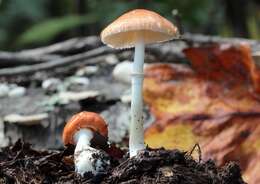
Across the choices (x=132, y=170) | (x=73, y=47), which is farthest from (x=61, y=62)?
(x=132, y=170)

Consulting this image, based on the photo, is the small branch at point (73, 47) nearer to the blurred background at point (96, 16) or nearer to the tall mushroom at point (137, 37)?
the blurred background at point (96, 16)

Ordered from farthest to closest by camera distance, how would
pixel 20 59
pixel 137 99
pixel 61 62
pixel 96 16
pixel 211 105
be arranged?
pixel 96 16 → pixel 20 59 → pixel 61 62 → pixel 211 105 → pixel 137 99

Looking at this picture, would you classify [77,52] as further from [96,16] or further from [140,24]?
[96,16]

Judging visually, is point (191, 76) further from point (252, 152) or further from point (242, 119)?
point (252, 152)

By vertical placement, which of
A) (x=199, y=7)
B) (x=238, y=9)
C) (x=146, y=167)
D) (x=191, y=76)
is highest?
(x=199, y=7)

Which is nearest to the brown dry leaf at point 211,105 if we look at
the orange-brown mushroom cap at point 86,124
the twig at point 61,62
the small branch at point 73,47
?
the orange-brown mushroom cap at point 86,124

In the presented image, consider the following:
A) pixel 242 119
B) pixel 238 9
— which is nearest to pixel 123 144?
pixel 242 119

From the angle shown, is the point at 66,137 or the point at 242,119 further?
the point at 242,119

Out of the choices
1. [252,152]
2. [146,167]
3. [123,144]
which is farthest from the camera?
[123,144]

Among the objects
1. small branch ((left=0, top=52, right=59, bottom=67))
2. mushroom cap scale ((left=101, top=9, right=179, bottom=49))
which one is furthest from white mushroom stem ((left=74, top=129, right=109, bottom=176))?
small branch ((left=0, top=52, right=59, bottom=67))
